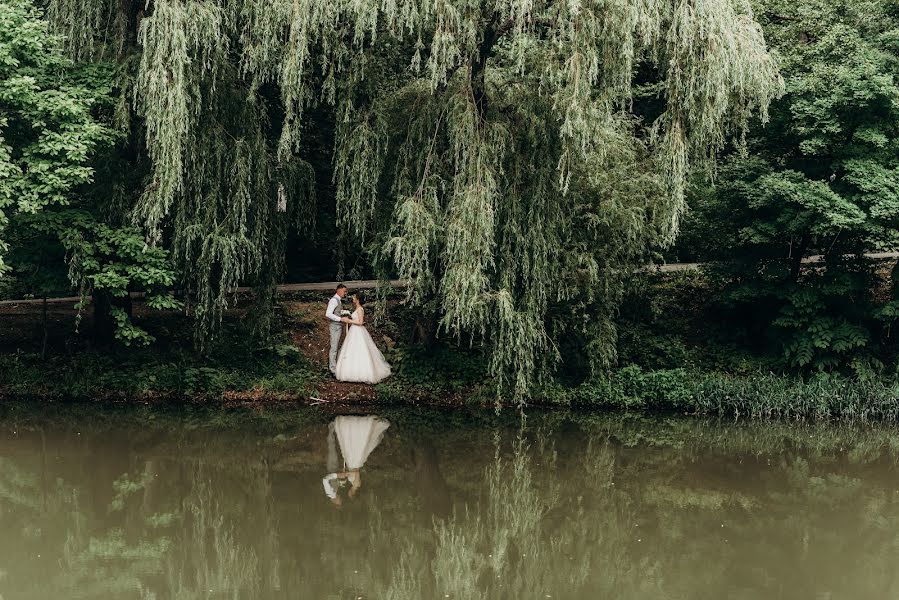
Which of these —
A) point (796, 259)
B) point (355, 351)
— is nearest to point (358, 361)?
point (355, 351)

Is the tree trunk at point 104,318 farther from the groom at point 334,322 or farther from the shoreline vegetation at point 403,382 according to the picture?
the groom at point 334,322

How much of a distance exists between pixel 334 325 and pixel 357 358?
76 centimetres

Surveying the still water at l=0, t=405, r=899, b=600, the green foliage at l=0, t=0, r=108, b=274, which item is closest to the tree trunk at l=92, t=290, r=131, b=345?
the still water at l=0, t=405, r=899, b=600

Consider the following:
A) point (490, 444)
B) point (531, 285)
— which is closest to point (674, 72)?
point (531, 285)

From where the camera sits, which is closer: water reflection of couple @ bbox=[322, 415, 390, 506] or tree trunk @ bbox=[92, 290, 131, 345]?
water reflection of couple @ bbox=[322, 415, 390, 506]

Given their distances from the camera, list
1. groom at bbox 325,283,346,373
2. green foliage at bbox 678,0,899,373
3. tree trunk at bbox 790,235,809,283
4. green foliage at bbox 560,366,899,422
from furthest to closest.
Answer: tree trunk at bbox 790,235,809,283 → groom at bbox 325,283,346,373 → green foliage at bbox 560,366,899,422 → green foliage at bbox 678,0,899,373

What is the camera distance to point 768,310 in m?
18.6

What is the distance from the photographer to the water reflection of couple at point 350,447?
39.7 ft

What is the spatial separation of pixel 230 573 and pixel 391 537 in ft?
5.83

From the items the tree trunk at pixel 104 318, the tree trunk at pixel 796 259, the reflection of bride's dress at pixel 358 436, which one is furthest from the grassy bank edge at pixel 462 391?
the tree trunk at pixel 796 259

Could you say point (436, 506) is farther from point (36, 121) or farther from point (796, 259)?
point (796, 259)

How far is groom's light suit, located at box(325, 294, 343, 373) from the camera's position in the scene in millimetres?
16953

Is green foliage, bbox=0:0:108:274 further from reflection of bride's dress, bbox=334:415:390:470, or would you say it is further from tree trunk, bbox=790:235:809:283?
tree trunk, bbox=790:235:809:283

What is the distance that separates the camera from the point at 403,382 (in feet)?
55.9
